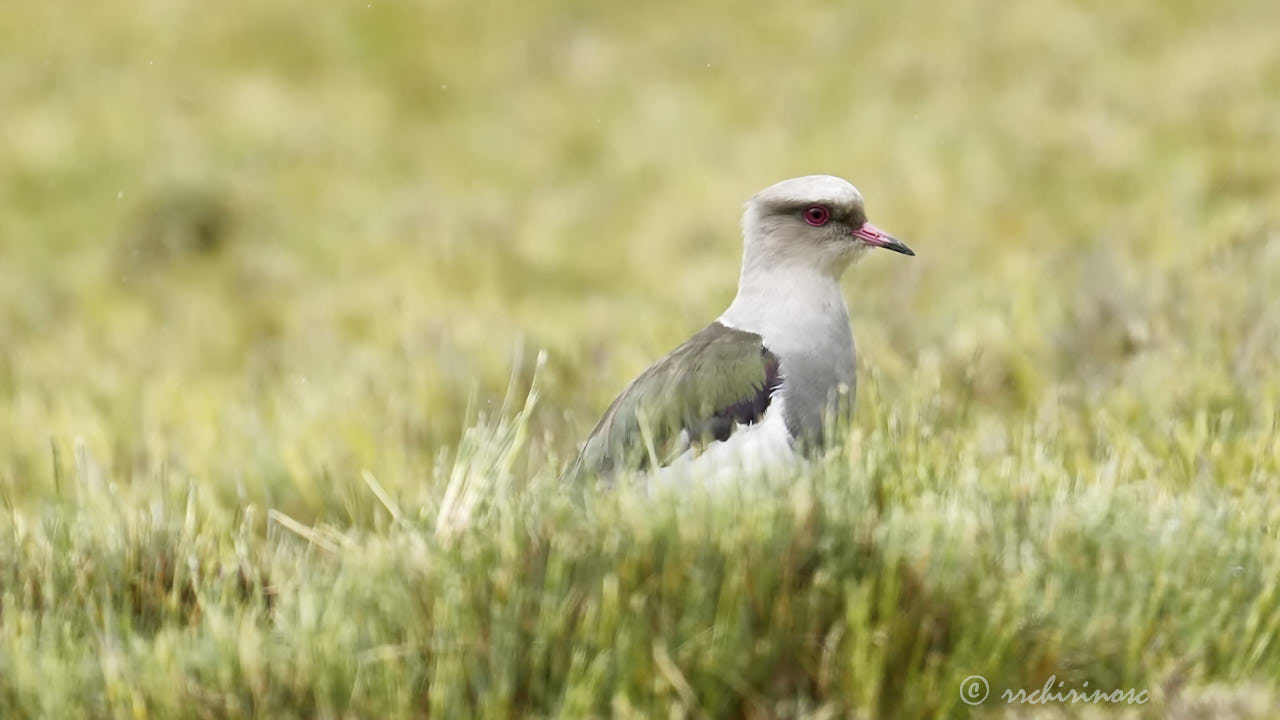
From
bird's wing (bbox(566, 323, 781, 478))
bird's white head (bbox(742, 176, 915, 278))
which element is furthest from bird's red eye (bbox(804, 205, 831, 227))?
bird's wing (bbox(566, 323, 781, 478))

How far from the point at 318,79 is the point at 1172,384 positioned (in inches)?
383

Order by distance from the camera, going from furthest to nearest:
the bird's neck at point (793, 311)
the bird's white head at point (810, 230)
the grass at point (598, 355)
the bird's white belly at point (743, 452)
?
the bird's white head at point (810, 230) < the bird's neck at point (793, 311) < the bird's white belly at point (743, 452) < the grass at point (598, 355)

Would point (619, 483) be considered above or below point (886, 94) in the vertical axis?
below

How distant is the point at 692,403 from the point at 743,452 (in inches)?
7.6

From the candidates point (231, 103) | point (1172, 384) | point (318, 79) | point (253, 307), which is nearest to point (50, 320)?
point (253, 307)

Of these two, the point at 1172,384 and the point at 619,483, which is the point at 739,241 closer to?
the point at 1172,384

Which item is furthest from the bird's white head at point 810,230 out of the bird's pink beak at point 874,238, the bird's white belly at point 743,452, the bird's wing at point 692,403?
the bird's white belly at point 743,452

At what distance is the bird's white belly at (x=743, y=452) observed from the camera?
295cm

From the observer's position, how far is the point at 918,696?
7.12 feet

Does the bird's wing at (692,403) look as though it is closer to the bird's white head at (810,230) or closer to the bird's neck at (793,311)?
the bird's neck at (793,311)

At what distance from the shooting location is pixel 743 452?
3219mm

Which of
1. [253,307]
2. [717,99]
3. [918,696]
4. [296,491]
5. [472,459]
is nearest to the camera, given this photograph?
[918,696]

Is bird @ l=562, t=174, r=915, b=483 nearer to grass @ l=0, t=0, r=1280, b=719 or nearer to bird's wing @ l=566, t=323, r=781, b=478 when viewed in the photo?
bird's wing @ l=566, t=323, r=781, b=478

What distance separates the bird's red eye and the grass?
55 centimetres
